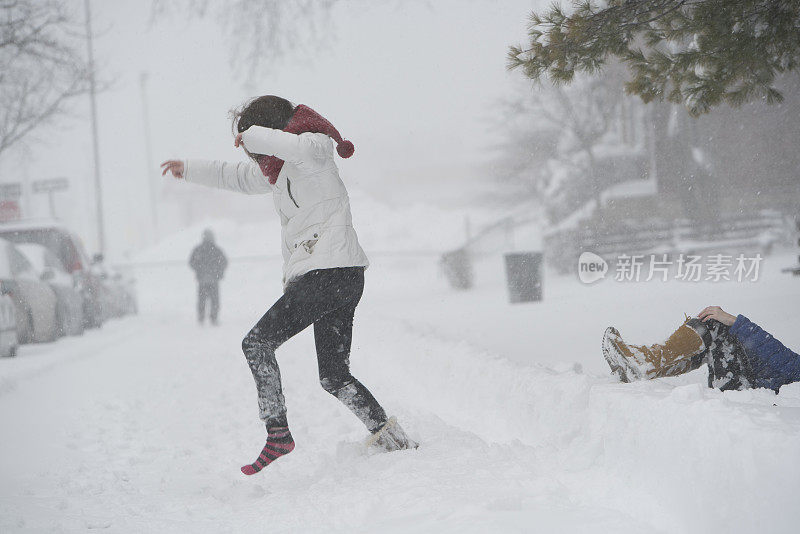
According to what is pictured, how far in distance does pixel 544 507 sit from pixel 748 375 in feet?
4.05

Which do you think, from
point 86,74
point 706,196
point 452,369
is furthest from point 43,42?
point 706,196

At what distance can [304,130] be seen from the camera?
3320 millimetres

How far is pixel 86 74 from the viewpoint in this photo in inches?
528

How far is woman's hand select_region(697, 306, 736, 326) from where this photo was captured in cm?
331

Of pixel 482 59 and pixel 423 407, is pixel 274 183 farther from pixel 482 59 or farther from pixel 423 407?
pixel 482 59

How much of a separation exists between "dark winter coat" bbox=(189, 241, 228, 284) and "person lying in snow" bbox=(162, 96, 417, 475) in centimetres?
1054

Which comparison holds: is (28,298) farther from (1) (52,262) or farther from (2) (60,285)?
(1) (52,262)

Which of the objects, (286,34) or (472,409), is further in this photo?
(286,34)

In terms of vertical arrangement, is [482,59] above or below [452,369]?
above

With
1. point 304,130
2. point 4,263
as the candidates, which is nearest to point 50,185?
point 4,263

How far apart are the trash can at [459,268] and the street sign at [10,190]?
964cm

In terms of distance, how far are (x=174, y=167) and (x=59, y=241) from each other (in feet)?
35.0

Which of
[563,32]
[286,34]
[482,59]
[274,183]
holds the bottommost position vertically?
[274,183]

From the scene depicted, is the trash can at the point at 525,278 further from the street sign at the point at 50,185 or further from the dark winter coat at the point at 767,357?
the dark winter coat at the point at 767,357
